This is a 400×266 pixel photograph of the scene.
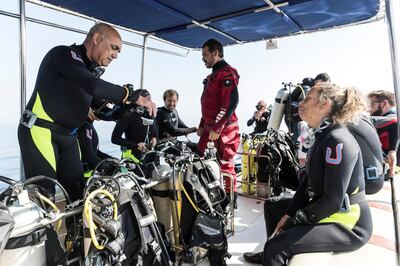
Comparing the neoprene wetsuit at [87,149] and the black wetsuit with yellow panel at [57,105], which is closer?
the black wetsuit with yellow panel at [57,105]

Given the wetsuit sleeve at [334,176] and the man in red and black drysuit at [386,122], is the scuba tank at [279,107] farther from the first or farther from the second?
the wetsuit sleeve at [334,176]

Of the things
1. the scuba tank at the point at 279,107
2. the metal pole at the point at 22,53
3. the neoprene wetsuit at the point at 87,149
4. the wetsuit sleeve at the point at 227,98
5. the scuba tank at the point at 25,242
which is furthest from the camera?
the scuba tank at the point at 279,107

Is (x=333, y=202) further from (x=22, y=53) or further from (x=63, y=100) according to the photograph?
(x=22, y=53)

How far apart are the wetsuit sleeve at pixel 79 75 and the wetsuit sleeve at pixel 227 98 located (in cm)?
127

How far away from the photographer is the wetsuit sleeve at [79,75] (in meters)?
1.54

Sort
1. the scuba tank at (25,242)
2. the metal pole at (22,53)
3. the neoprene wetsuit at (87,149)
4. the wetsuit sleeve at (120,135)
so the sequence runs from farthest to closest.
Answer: the wetsuit sleeve at (120,135) → the neoprene wetsuit at (87,149) → the metal pole at (22,53) → the scuba tank at (25,242)

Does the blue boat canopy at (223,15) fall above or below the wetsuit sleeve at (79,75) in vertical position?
above

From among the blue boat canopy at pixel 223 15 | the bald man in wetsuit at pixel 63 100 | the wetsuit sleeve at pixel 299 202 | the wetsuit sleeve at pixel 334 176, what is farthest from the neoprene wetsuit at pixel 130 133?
the wetsuit sleeve at pixel 334 176

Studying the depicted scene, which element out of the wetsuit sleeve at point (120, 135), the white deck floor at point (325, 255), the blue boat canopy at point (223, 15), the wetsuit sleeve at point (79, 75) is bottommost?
the white deck floor at point (325, 255)

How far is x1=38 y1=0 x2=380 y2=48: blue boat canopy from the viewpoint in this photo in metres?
2.56

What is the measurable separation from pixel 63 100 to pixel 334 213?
156cm

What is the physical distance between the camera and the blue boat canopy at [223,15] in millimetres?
2562

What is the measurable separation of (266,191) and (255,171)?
27cm

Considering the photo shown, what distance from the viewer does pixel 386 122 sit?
262 centimetres
